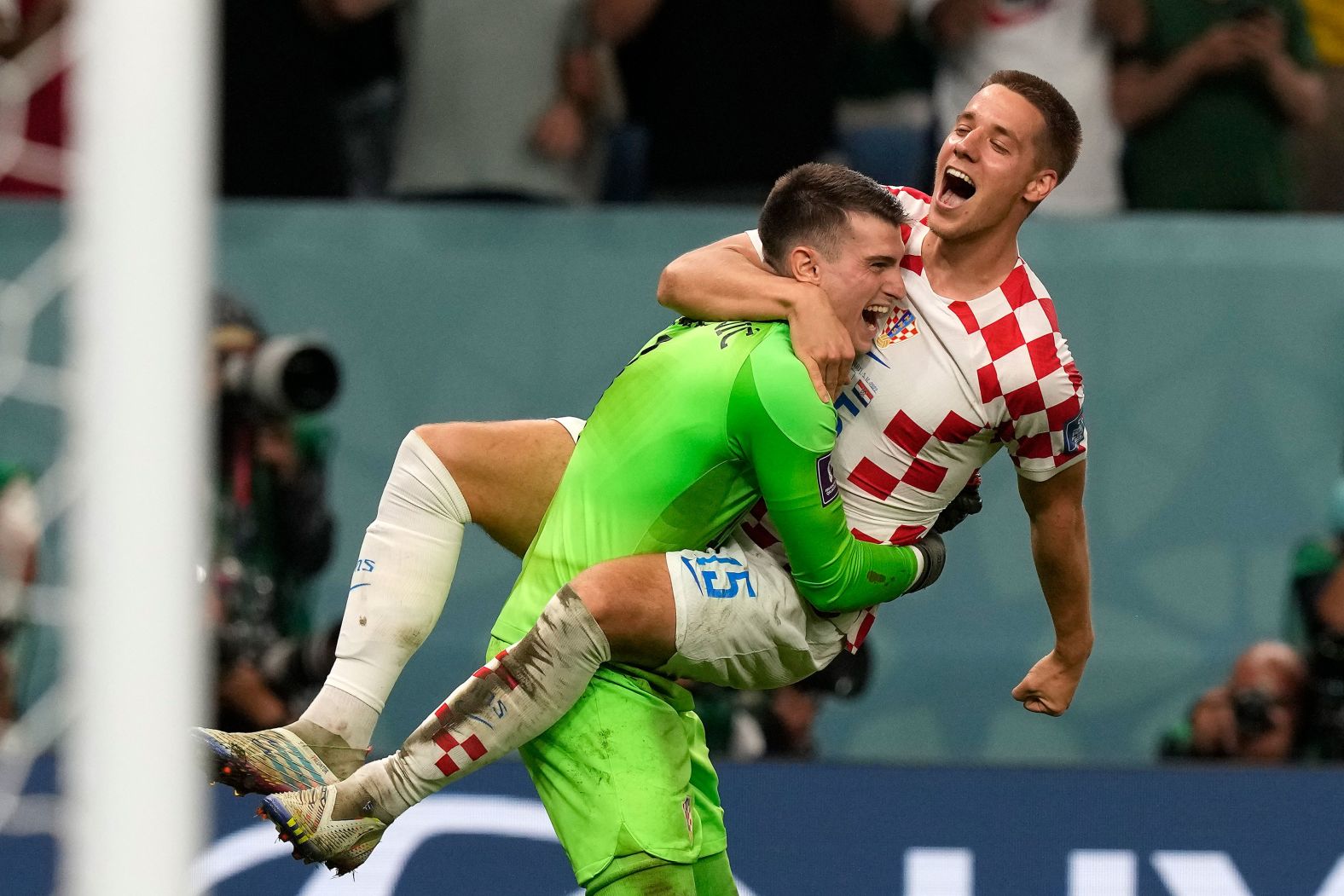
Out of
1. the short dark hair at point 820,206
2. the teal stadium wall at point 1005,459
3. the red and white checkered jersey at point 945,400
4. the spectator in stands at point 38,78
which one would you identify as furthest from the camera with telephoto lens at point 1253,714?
the spectator in stands at point 38,78

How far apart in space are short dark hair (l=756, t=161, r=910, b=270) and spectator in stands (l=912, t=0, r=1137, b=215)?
2.48m

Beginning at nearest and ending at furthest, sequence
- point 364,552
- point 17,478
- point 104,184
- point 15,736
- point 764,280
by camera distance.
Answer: point 104,184
point 15,736
point 764,280
point 364,552
point 17,478

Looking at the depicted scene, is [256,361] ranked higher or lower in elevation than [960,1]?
lower

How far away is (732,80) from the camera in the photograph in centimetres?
584

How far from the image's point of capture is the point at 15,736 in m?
2.90

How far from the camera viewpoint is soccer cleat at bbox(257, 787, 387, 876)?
10.9ft

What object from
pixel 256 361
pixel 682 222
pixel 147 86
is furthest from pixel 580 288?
pixel 147 86

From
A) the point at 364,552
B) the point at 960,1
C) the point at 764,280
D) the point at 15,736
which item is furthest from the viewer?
the point at 960,1

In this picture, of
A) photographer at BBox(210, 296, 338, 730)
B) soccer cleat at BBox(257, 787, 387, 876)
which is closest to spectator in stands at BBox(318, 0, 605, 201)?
photographer at BBox(210, 296, 338, 730)

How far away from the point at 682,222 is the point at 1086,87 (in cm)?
120

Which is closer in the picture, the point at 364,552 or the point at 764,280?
the point at 764,280

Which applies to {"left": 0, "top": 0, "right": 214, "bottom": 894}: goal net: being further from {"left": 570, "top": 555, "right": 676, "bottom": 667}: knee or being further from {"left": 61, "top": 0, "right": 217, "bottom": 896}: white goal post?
{"left": 570, "top": 555, "right": 676, "bottom": 667}: knee

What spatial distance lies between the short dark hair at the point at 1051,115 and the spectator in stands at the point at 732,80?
2.35 m

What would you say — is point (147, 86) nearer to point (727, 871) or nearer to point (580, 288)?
point (727, 871)
